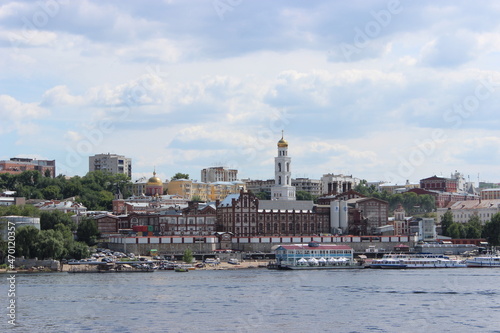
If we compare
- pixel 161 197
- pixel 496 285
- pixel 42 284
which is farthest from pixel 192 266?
pixel 161 197

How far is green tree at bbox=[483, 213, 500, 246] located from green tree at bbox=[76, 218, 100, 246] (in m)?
63.7

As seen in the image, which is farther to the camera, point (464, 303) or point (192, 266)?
point (192, 266)

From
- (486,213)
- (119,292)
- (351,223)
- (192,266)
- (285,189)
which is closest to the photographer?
(119,292)

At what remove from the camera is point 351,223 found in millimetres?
151375

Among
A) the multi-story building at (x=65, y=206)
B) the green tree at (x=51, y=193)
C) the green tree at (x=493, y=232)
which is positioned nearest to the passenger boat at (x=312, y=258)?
the green tree at (x=493, y=232)

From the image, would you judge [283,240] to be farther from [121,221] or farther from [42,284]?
[42,284]

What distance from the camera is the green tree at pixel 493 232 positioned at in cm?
15138

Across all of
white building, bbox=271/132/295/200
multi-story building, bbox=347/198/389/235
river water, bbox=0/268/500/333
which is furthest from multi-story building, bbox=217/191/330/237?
river water, bbox=0/268/500/333

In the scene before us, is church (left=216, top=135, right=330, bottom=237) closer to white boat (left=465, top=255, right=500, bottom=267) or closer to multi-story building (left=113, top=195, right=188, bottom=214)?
multi-story building (left=113, top=195, right=188, bottom=214)

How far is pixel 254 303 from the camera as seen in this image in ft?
236

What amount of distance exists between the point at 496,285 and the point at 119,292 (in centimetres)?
3570

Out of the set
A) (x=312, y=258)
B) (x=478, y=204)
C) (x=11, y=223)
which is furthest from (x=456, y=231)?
(x=11, y=223)

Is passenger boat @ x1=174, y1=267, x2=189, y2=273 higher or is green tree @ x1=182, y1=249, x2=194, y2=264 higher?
green tree @ x1=182, y1=249, x2=194, y2=264

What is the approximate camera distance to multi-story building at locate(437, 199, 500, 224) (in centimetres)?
18584
